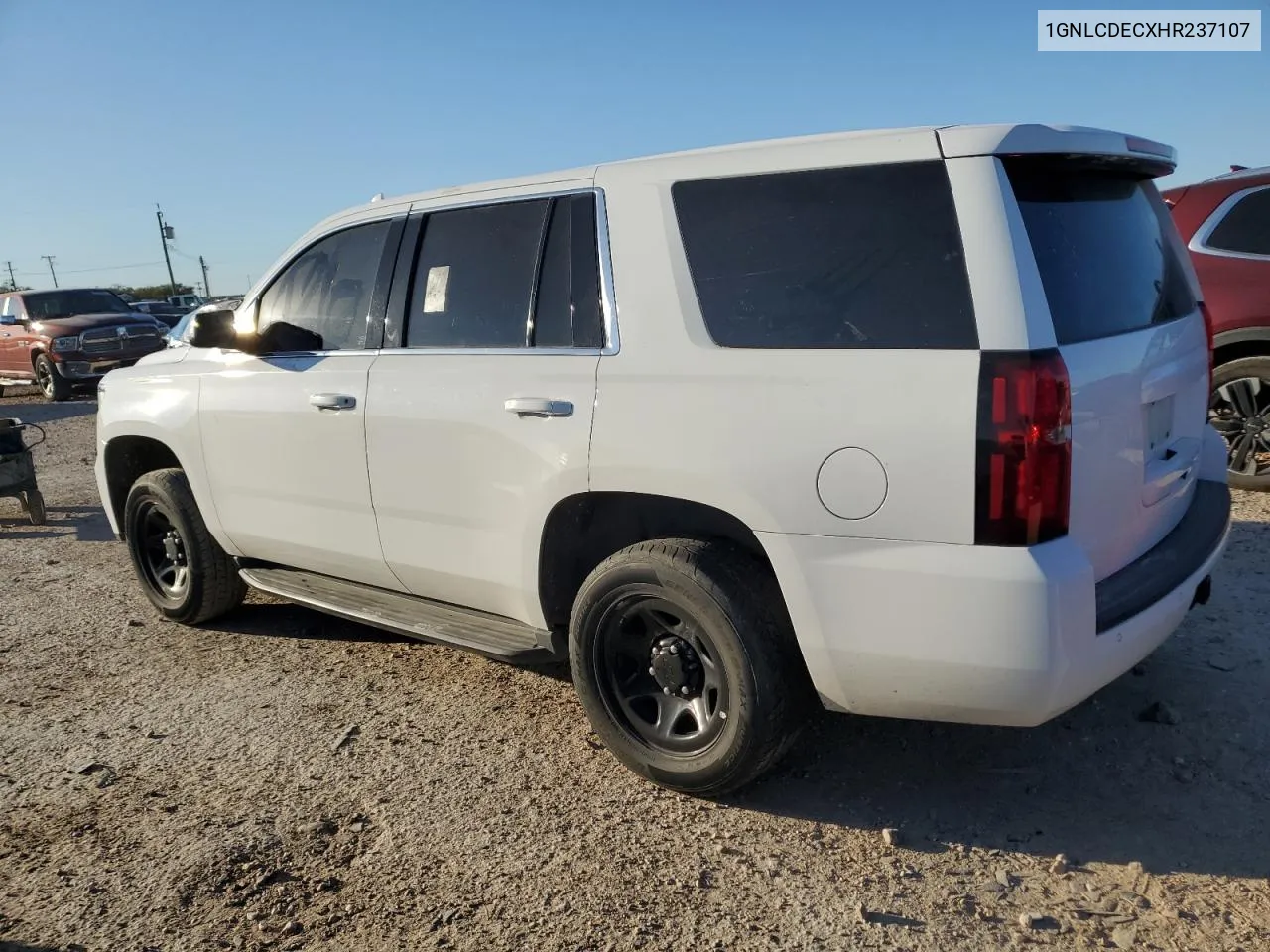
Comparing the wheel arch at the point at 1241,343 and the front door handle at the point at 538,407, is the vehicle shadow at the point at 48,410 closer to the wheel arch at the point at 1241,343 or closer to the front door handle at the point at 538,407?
the front door handle at the point at 538,407

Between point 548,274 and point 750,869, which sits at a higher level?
point 548,274

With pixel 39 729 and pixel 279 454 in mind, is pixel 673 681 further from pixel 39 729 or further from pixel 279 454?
pixel 39 729

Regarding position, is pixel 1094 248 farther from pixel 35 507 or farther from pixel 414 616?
pixel 35 507

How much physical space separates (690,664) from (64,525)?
6543 mm

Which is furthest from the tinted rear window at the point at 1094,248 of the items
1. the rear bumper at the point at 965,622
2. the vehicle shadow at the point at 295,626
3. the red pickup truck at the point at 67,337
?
the red pickup truck at the point at 67,337

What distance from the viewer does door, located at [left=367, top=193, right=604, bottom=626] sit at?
331 centimetres

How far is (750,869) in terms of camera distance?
9.32 ft

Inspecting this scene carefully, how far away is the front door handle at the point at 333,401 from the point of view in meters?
3.92

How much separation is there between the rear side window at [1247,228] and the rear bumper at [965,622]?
410cm

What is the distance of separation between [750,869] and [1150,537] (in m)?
1.54

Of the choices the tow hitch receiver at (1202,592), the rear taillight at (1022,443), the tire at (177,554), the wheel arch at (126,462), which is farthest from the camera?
the wheel arch at (126,462)

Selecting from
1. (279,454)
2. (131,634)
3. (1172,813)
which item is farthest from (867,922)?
(131,634)

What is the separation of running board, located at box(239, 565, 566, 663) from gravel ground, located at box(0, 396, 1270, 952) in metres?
0.36

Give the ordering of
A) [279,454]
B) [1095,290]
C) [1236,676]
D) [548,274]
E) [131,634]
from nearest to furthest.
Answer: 1. [1095,290]
2. [548,274]
3. [1236,676]
4. [279,454]
5. [131,634]
